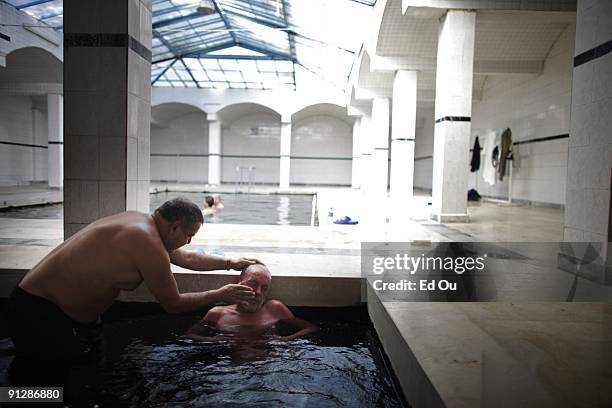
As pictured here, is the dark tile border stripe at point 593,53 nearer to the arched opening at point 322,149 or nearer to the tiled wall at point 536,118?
the tiled wall at point 536,118

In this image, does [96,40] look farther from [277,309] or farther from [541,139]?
[541,139]

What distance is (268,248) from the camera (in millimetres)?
4891

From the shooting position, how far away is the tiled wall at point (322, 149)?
2714 centimetres

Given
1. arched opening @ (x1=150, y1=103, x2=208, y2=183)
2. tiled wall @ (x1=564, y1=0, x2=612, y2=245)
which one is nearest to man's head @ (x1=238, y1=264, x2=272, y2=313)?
tiled wall @ (x1=564, y1=0, x2=612, y2=245)

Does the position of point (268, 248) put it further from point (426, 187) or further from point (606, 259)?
point (426, 187)

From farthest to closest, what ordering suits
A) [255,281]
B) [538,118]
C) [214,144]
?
[214,144], [538,118], [255,281]

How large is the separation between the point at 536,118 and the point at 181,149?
20.1 metres

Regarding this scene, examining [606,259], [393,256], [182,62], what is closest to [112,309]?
[393,256]

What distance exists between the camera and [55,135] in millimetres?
15109

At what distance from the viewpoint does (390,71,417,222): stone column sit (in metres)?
11.5

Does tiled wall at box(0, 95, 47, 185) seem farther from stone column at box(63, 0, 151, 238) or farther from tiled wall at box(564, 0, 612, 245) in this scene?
tiled wall at box(564, 0, 612, 245)

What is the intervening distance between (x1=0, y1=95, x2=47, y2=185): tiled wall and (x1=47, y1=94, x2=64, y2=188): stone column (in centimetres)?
302

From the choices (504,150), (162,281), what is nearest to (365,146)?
(504,150)

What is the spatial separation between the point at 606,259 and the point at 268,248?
3127 mm
